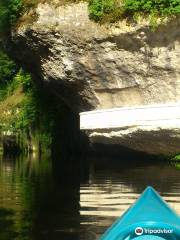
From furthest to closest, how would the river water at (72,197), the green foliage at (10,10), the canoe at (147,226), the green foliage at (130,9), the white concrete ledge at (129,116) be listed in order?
1. the green foliage at (10,10)
2. the green foliage at (130,9)
3. the white concrete ledge at (129,116)
4. the river water at (72,197)
5. the canoe at (147,226)

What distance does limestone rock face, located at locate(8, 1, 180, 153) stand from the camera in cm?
A: 1806

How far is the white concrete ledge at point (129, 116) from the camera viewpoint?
17.3 meters

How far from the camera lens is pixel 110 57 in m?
18.8

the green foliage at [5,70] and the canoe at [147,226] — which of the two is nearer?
the canoe at [147,226]

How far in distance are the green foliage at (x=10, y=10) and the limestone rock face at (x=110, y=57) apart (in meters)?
0.59

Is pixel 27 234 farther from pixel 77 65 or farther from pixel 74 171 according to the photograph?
pixel 77 65

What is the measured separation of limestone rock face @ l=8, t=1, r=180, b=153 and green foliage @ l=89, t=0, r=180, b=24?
0.87ft

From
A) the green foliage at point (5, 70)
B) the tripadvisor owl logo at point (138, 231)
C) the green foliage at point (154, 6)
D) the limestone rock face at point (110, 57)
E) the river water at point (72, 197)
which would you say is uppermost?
the green foliage at point (5, 70)

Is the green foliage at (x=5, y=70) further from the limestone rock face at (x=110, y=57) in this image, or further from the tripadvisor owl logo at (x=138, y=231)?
the tripadvisor owl logo at (x=138, y=231)

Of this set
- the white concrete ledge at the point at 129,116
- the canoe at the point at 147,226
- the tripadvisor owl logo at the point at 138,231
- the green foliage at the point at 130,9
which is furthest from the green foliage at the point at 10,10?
the tripadvisor owl logo at the point at 138,231

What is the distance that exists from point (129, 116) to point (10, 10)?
225 inches

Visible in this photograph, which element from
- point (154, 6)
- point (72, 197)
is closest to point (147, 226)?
point (72, 197)

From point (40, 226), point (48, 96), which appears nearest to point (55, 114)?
point (48, 96)

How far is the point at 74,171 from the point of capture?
1866 cm
